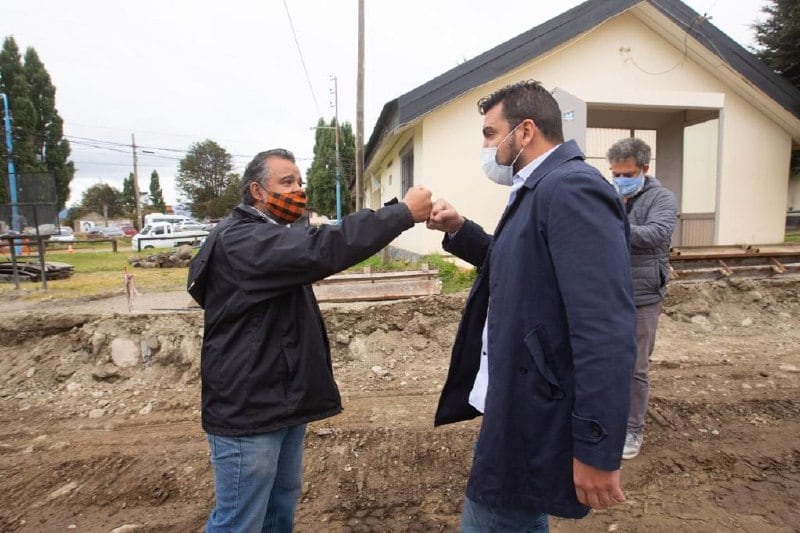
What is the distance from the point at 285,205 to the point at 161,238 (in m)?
25.4

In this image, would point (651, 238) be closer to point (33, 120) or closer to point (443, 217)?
point (443, 217)

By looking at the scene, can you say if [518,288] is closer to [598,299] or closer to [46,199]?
[598,299]

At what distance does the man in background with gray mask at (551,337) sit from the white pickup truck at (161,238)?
24799 millimetres

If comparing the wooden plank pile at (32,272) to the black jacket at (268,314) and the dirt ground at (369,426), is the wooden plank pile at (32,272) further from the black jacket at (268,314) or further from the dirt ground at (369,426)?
the black jacket at (268,314)

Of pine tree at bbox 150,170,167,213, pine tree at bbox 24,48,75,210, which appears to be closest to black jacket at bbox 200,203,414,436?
pine tree at bbox 24,48,75,210

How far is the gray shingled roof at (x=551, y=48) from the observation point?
8414 mm

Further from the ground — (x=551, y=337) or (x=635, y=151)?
(x=635, y=151)

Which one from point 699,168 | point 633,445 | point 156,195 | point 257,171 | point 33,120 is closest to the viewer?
point 257,171

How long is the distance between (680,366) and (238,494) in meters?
5.32

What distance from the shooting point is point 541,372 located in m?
1.56

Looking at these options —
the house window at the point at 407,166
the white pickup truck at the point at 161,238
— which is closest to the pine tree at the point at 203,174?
the white pickup truck at the point at 161,238

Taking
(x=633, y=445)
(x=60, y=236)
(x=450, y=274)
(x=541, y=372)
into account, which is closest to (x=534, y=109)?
(x=541, y=372)

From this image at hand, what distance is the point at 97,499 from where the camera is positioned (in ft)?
11.5

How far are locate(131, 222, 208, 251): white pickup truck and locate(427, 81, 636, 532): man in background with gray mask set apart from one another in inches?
976
